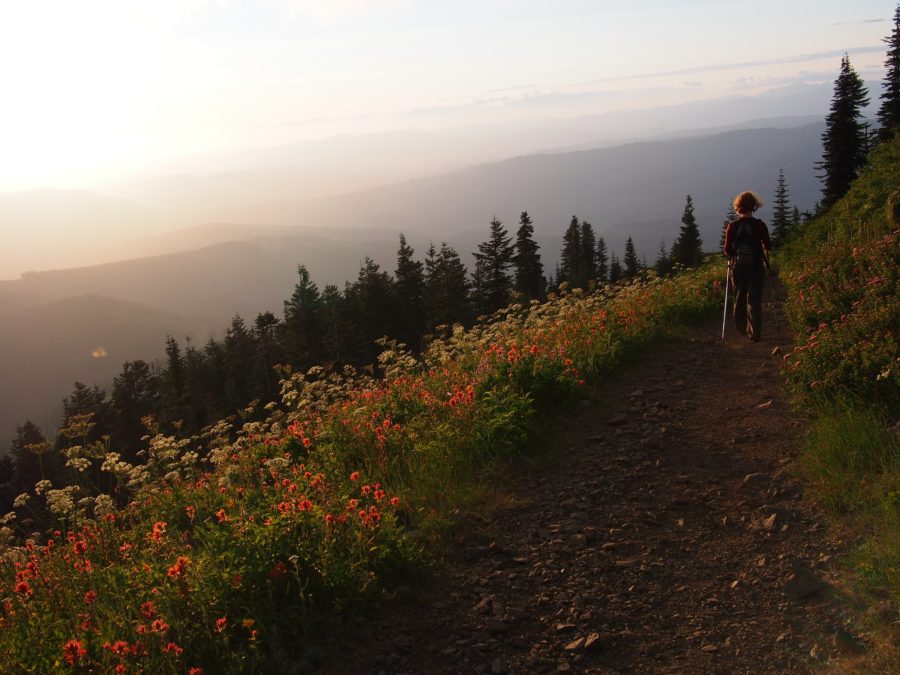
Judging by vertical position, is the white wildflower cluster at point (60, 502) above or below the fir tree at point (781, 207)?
below

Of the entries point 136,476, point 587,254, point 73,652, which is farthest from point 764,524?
point 587,254

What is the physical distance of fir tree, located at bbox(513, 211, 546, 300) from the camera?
64438 mm

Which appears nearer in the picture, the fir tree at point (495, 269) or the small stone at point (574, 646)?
the small stone at point (574, 646)

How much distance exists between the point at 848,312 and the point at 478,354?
501 cm

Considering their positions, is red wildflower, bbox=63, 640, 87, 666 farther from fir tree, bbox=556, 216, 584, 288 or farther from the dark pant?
fir tree, bbox=556, 216, 584, 288

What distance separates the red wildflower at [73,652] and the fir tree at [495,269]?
5554 centimetres

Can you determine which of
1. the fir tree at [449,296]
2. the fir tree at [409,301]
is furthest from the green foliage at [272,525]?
the fir tree at [409,301]

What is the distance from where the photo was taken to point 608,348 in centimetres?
932

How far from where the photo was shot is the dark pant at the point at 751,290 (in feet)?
33.6

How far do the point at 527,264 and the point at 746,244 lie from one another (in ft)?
182

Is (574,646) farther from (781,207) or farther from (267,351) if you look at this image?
(781,207)

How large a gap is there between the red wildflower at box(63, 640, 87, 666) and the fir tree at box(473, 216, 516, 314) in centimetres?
5554

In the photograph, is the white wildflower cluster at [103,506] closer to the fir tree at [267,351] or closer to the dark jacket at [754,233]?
the dark jacket at [754,233]

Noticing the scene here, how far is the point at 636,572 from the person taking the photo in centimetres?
451
